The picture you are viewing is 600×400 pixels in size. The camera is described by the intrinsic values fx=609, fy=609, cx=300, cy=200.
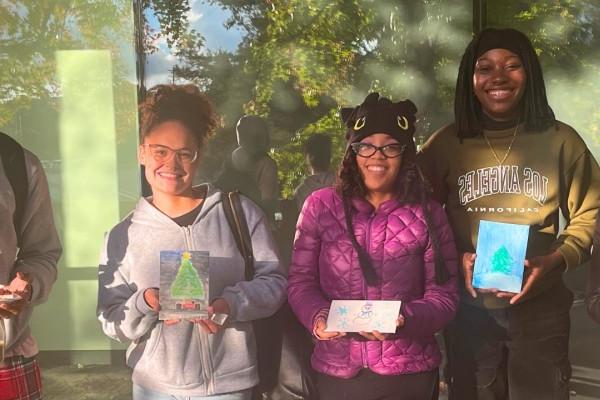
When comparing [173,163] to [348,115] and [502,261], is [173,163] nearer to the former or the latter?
[348,115]

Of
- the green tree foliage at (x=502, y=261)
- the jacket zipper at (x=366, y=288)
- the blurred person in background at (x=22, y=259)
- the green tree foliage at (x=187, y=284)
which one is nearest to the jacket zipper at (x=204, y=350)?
the green tree foliage at (x=187, y=284)

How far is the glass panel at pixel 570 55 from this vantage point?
117 inches

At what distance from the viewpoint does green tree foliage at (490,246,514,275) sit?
272cm

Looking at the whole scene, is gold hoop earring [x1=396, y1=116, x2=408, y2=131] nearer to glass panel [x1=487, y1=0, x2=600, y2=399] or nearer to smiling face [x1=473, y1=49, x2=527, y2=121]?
smiling face [x1=473, y1=49, x2=527, y2=121]

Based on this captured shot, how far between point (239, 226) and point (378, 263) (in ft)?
2.33

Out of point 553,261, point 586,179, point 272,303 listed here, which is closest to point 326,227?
point 272,303

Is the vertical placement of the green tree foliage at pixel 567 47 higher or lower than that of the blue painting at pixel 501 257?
higher

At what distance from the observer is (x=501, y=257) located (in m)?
2.73

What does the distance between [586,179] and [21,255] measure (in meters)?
2.70

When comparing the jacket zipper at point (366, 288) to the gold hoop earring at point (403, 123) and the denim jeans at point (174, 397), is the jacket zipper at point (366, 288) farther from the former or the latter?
the denim jeans at point (174, 397)

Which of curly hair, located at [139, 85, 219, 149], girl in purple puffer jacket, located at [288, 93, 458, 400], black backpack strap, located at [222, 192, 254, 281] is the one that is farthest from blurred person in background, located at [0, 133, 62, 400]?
girl in purple puffer jacket, located at [288, 93, 458, 400]

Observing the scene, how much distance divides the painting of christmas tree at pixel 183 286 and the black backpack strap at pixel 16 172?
0.71 metres

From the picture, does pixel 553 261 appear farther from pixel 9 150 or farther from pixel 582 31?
pixel 9 150

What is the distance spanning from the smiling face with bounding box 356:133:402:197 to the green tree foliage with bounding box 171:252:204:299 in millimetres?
875
